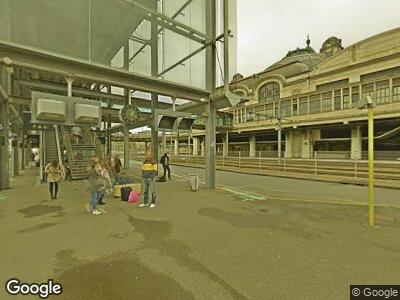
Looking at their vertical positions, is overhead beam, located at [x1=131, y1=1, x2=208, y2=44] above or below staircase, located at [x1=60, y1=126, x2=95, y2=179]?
above

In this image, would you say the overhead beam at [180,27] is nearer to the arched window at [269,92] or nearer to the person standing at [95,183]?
the person standing at [95,183]

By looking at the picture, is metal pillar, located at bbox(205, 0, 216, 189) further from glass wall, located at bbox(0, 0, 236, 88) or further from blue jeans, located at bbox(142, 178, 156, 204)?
blue jeans, located at bbox(142, 178, 156, 204)

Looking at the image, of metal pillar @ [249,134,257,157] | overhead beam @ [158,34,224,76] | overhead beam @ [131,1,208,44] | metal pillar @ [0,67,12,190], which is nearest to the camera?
overhead beam @ [131,1,208,44]

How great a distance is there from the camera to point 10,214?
6871mm

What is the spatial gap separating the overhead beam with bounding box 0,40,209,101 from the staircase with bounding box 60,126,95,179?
29.4ft

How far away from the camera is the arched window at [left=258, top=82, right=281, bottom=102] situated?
123ft

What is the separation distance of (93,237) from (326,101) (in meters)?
31.9

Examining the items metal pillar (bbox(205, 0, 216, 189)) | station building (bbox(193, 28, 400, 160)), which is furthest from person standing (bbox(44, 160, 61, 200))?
station building (bbox(193, 28, 400, 160))

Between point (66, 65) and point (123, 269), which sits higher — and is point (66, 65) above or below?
above

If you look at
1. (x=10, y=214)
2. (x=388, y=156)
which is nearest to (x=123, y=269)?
(x=10, y=214)

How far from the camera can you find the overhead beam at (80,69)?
21.4ft

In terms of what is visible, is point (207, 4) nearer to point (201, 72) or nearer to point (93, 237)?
point (201, 72)

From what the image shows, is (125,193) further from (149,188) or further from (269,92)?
(269,92)

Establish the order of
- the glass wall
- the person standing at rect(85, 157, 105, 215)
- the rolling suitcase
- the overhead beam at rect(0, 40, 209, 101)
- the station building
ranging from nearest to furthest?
the overhead beam at rect(0, 40, 209, 101)
the person standing at rect(85, 157, 105, 215)
the glass wall
the rolling suitcase
the station building
